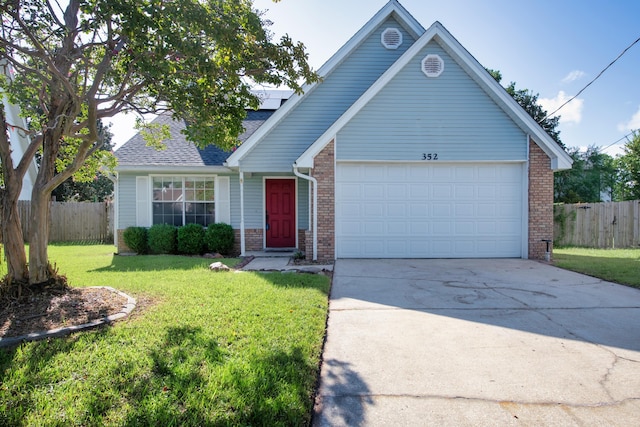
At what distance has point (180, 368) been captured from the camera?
301 centimetres

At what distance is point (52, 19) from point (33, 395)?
478 centimetres

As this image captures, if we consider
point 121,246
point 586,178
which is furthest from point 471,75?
point 586,178

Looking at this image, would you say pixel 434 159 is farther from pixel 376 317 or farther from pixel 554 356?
pixel 554 356

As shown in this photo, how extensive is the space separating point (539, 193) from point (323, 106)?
21.3 ft

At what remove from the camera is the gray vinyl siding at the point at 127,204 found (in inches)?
455

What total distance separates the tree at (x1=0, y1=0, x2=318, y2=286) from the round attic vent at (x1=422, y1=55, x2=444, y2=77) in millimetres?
4950

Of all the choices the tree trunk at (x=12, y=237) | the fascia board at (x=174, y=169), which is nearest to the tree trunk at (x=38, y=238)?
the tree trunk at (x=12, y=237)

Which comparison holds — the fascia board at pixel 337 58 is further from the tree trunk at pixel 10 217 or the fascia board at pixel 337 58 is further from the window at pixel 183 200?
the tree trunk at pixel 10 217

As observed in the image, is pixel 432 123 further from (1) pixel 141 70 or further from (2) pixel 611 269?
(1) pixel 141 70

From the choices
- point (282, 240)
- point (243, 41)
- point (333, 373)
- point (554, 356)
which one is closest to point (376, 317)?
point (333, 373)

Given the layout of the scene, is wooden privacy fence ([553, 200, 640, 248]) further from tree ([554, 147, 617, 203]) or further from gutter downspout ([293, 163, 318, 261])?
tree ([554, 147, 617, 203])

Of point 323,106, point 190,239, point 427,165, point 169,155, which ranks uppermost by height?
point 323,106

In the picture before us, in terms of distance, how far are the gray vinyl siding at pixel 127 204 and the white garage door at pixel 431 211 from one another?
23.3 feet

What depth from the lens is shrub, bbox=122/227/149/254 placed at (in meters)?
11.1
